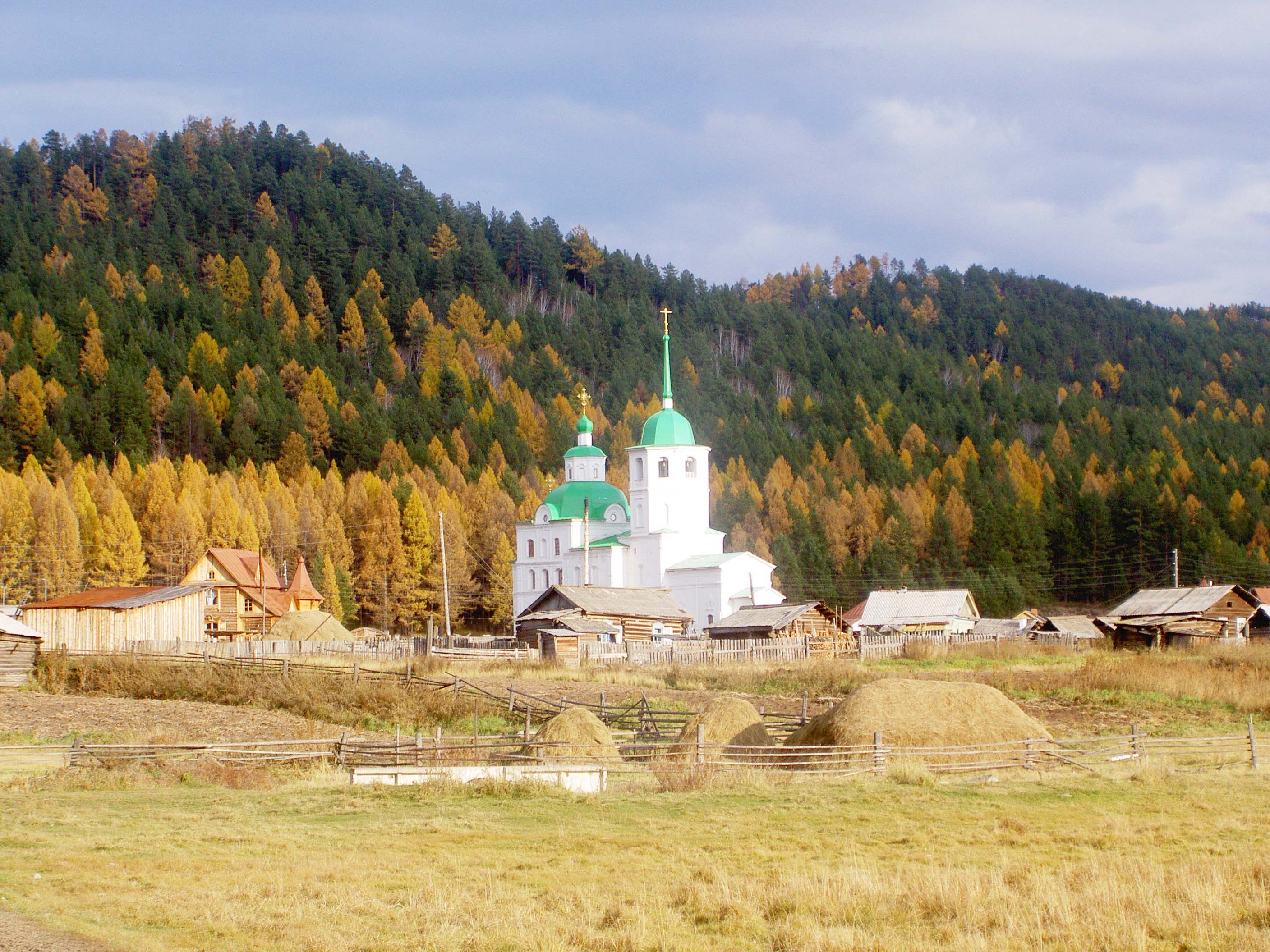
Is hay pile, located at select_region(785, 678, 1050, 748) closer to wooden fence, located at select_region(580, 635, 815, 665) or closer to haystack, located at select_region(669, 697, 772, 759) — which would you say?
haystack, located at select_region(669, 697, 772, 759)

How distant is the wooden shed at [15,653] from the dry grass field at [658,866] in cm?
2204

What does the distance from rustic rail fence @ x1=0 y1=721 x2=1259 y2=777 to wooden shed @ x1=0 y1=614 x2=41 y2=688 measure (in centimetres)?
1821

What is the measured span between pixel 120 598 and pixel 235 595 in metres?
14.7

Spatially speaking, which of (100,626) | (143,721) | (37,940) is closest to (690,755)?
(37,940)

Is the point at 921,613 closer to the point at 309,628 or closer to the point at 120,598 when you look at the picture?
the point at 309,628

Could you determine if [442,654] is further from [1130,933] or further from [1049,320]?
[1049,320]

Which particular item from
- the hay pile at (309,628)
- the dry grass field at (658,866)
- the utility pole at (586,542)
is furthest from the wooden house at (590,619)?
the dry grass field at (658,866)

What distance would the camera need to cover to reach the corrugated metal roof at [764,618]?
5694cm

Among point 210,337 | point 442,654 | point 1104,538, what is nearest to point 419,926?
point 442,654

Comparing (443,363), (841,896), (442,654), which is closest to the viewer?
(841,896)

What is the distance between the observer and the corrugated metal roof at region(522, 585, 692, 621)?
5975 centimetres

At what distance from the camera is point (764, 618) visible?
58094 millimetres

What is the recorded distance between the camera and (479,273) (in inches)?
6658

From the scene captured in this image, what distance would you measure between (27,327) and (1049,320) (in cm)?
12887
